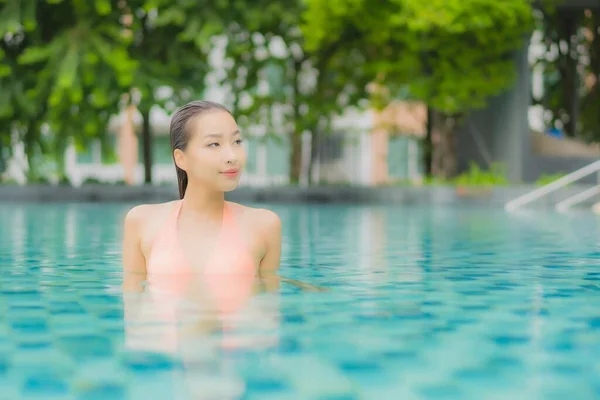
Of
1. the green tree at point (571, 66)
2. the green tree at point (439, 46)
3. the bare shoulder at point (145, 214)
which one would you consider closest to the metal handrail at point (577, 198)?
the green tree at point (439, 46)

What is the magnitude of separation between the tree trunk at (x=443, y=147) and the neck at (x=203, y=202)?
3019 centimetres

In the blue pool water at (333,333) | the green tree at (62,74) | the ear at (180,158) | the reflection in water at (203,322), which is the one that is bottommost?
the blue pool water at (333,333)

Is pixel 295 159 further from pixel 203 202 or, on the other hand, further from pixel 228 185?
pixel 228 185

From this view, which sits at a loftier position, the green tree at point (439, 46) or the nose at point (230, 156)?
the green tree at point (439, 46)

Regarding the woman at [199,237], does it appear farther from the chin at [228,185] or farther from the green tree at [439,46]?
the green tree at [439,46]

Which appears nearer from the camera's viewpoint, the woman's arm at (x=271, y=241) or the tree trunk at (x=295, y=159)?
the woman's arm at (x=271, y=241)

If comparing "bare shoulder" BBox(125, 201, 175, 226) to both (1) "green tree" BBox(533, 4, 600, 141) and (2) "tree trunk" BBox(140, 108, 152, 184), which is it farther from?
(1) "green tree" BBox(533, 4, 600, 141)

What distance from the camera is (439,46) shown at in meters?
36.6

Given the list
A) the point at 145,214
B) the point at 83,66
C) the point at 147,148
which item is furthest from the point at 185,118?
the point at 147,148

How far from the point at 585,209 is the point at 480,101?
5.66 meters

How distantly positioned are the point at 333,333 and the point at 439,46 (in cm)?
2986

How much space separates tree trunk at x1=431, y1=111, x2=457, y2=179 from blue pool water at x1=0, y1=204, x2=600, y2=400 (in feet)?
77.7

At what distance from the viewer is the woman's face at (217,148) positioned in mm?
7957

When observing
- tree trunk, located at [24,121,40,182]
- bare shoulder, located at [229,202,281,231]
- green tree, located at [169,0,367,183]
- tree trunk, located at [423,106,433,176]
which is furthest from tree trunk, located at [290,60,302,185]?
bare shoulder, located at [229,202,281,231]
